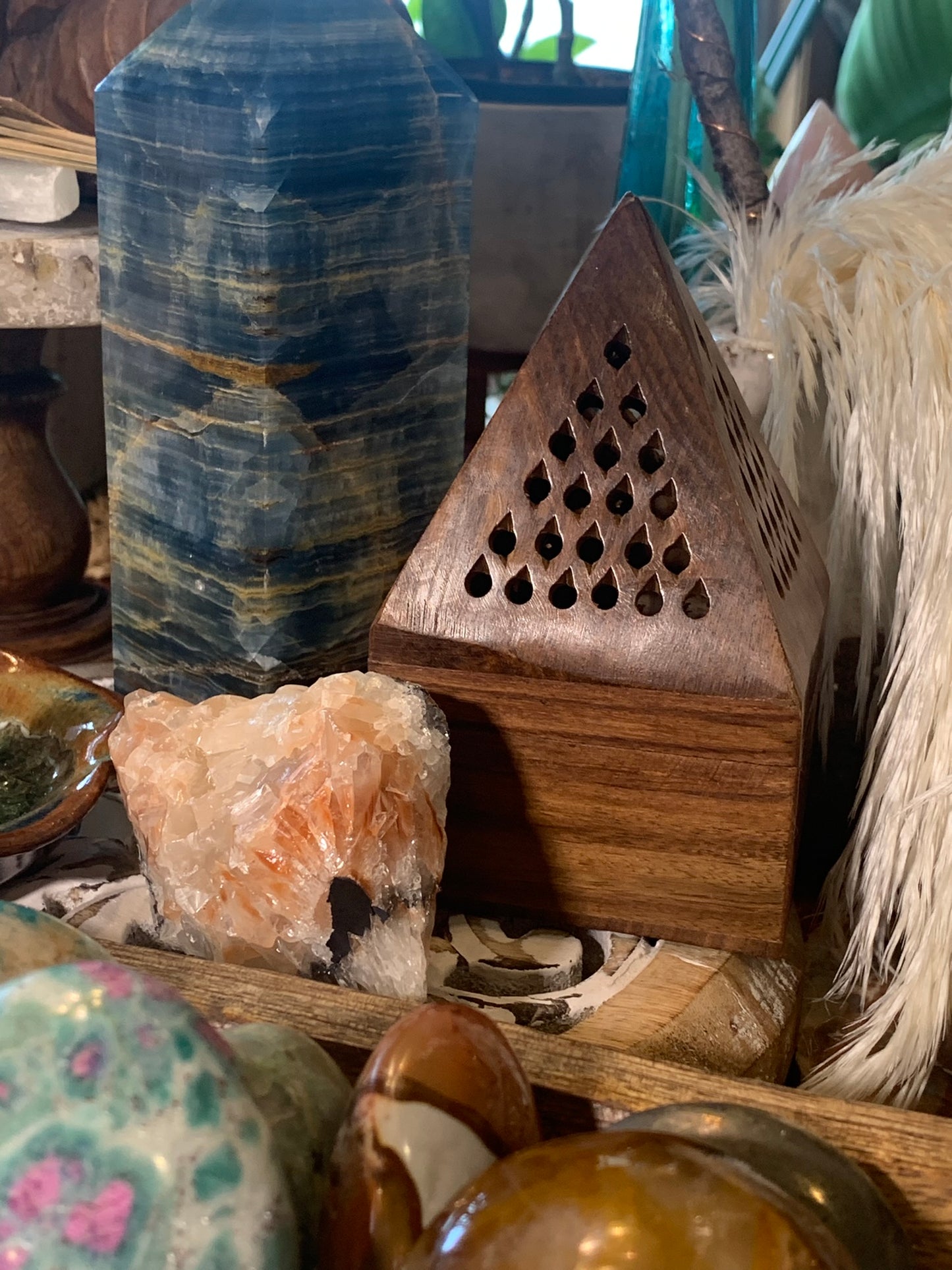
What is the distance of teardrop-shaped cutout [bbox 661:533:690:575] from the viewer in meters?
0.54

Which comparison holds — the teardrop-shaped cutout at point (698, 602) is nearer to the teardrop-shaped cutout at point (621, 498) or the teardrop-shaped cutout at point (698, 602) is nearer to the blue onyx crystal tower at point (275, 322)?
the teardrop-shaped cutout at point (621, 498)

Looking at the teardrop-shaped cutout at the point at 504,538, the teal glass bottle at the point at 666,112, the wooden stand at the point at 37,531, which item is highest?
the teal glass bottle at the point at 666,112

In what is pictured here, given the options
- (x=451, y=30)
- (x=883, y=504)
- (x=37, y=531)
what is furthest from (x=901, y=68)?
(x=37, y=531)

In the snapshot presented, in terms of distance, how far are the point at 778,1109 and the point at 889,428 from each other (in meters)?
0.34

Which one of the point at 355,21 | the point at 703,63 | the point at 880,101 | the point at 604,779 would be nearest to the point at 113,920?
the point at 604,779

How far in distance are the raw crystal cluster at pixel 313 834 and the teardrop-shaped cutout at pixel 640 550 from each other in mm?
107

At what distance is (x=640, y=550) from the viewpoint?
55cm

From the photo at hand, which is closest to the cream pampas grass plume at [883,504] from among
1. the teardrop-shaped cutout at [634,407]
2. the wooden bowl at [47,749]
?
the teardrop-shaped cutout at [634,407]

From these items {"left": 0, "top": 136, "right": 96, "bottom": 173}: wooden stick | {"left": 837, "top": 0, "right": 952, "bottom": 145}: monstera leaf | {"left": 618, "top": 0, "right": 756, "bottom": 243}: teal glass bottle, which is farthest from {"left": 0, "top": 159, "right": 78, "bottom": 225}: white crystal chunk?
{"left": 837, "top": 0, "right": 952, "bottom": 145}: monstera leaf

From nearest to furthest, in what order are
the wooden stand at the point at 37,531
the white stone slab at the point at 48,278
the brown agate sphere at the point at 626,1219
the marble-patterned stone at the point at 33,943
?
the brown agate sphere at the point at 626,1219 → the marble-patterned stone at the point at 33,943 → the white stone slab at the point at 48,278 → the wooden stand at the point at 37,531

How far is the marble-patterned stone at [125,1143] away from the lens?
0.30 meters

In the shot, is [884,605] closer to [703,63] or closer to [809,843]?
[809,843]

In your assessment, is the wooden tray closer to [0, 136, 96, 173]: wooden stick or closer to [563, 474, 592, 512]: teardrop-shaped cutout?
[563, 474, 592, 512]: teardrop-shaped cutout

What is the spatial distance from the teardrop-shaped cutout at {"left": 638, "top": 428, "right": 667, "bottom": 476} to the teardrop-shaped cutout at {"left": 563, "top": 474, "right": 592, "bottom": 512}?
3cm
